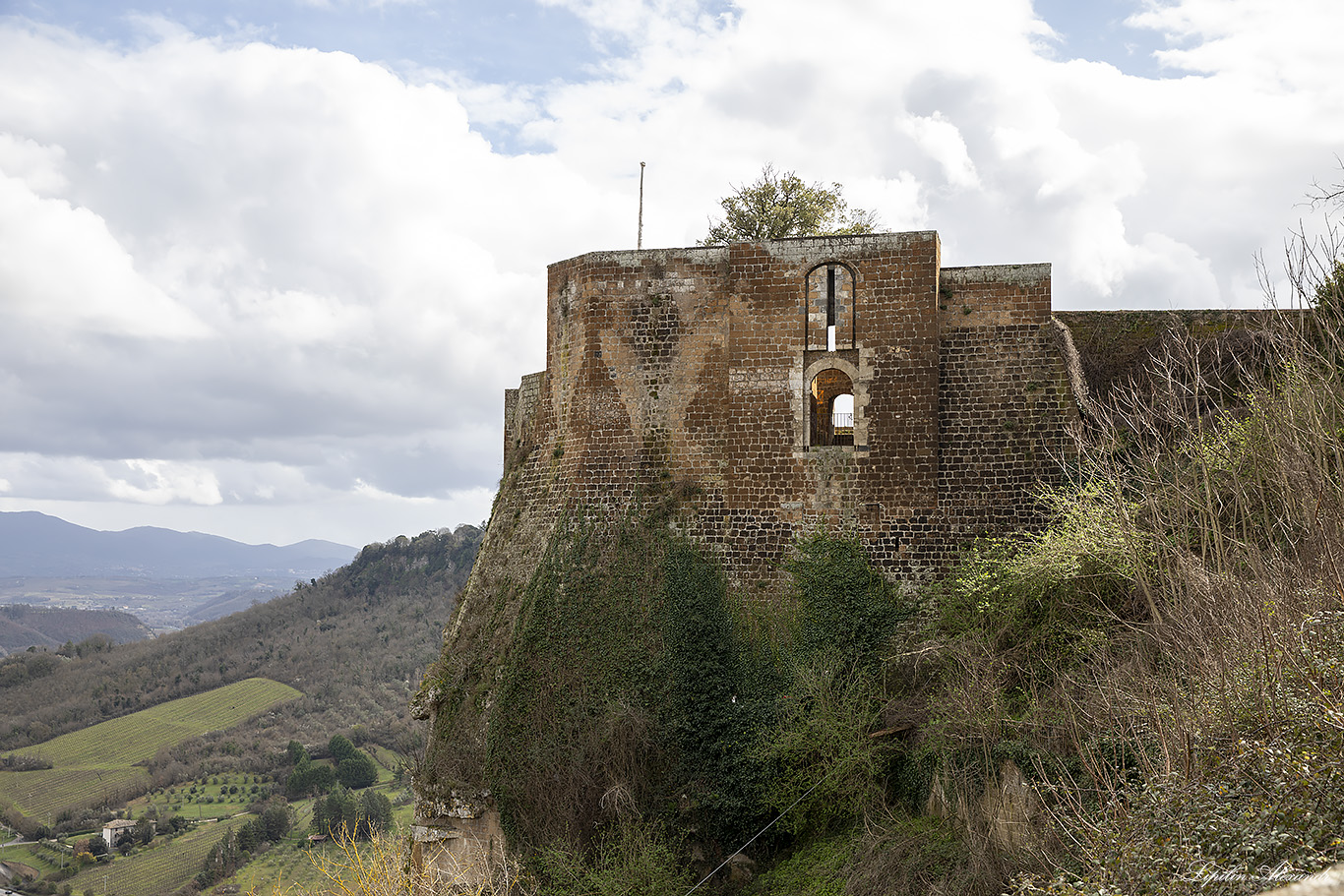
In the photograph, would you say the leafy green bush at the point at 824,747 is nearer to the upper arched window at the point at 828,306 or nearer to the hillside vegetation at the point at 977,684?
the hillside vegetation at the point at 977,684

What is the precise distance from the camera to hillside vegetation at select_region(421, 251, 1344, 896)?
34.7ft

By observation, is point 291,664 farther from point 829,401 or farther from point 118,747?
point 829,401

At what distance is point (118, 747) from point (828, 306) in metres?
113

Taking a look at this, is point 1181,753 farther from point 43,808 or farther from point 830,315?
point 43,808

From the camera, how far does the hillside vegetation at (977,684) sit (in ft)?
34.7

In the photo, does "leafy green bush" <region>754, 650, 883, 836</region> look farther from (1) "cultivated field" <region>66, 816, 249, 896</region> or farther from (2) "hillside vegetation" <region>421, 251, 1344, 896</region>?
(1) "cultivated field" <region>66, 816, 249, 896</region>

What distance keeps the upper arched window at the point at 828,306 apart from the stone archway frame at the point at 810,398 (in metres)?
0.38

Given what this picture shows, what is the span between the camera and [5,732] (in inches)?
4382

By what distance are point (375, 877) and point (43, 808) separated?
318 feet

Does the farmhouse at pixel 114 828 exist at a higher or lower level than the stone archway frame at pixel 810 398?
lower

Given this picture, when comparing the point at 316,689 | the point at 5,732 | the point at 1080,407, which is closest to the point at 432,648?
the point at 316,689

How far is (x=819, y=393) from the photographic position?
22.9m

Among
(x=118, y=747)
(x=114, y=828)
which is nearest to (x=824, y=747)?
(x=114, y=828)

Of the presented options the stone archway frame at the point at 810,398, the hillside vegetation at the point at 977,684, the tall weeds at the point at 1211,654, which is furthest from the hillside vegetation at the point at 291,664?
the tall weeds at the point at 1211,654
